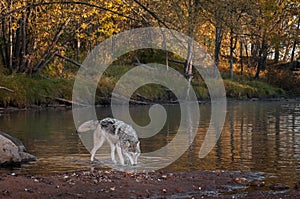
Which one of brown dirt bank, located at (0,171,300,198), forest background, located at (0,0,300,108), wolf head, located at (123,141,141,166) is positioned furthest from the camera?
forest background, located at (0,0,300,108)

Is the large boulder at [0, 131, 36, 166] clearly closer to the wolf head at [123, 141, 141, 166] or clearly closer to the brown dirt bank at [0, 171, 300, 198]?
the wolf head at [123, 141, 141, 166]

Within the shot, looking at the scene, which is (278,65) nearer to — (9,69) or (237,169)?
(9,69)

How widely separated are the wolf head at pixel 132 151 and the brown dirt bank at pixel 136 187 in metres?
2.02

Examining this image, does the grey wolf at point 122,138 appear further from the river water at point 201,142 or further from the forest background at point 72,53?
the forest background at point 72,53

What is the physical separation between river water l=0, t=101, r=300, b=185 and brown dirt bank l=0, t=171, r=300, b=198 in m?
1.14

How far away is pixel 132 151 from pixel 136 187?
3.48 meters

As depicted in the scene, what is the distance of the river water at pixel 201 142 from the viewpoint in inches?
575

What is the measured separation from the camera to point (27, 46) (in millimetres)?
41656

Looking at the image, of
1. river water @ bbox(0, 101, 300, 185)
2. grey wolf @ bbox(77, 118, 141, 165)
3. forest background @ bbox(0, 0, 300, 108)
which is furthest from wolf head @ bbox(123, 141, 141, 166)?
forest background @ bbox(0, 0, 300, 108)

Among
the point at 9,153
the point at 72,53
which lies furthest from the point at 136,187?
the point at 72,53

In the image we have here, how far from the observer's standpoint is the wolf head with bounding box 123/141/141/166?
579 inches

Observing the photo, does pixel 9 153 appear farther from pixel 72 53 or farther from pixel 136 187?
pixel 72 53

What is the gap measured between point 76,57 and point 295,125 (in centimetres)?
2493

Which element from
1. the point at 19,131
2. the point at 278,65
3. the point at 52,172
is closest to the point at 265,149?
the point at 52,172
